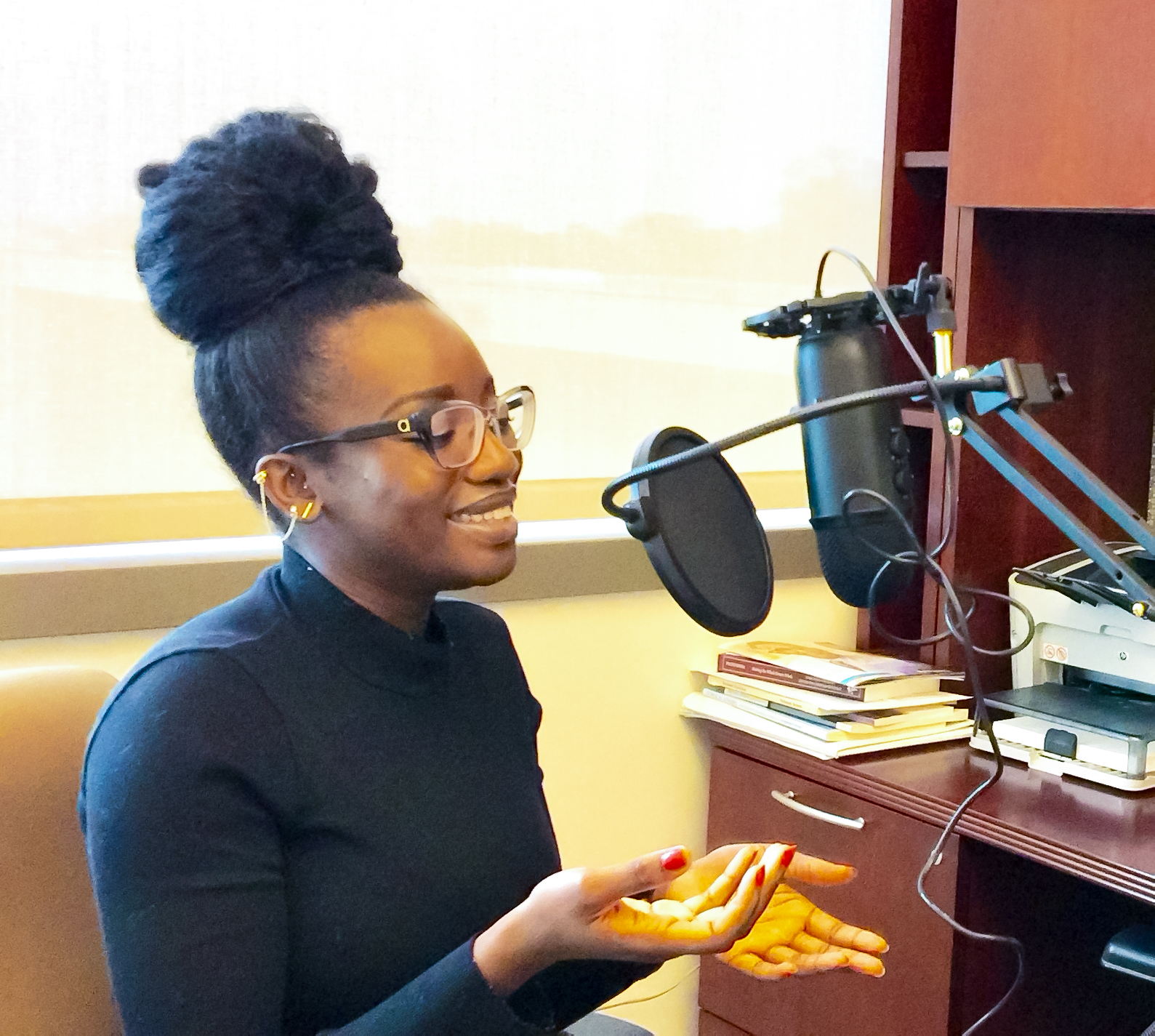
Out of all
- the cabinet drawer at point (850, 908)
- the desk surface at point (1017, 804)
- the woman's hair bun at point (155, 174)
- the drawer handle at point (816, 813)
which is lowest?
the cabinet drawer at point (850, 908)

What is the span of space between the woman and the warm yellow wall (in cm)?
63

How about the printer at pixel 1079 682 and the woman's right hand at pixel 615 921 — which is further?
the printer at pixel 1079 682

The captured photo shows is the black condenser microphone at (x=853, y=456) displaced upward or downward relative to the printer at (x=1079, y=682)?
upward

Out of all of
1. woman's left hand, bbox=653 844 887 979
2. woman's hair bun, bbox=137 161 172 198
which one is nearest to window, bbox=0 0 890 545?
woman's hair bun, bbox=137 161 172 198

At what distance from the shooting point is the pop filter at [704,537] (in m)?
0.79

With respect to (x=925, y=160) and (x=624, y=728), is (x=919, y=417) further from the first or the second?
(x=624, y=728)

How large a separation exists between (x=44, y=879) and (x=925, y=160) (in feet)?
4.67

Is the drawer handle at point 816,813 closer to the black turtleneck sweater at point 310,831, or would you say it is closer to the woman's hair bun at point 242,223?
the black turtleneck sweater at point 310,831

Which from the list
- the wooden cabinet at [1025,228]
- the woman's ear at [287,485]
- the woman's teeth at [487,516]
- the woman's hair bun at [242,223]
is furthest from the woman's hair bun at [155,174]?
the wooden cabinet at [1025,228]

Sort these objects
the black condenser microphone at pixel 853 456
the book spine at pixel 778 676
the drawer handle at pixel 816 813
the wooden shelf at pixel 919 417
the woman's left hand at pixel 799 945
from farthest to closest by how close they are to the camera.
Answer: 1. the wooden shelf at pixel 919 417
2. the book spine at pixel 778 676
3. the drawer handle at pixel 816 813
4. the woman's left hand at pixel 799 945
5. the black condenser microphone at pixel 853 456

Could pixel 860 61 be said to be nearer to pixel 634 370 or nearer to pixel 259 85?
pixel 634 370

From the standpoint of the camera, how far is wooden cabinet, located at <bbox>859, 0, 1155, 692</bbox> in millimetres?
1514

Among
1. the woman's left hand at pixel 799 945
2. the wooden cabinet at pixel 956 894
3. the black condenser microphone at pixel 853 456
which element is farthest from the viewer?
the wooden cabinet at pixel 956 894

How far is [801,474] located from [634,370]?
34 cm
